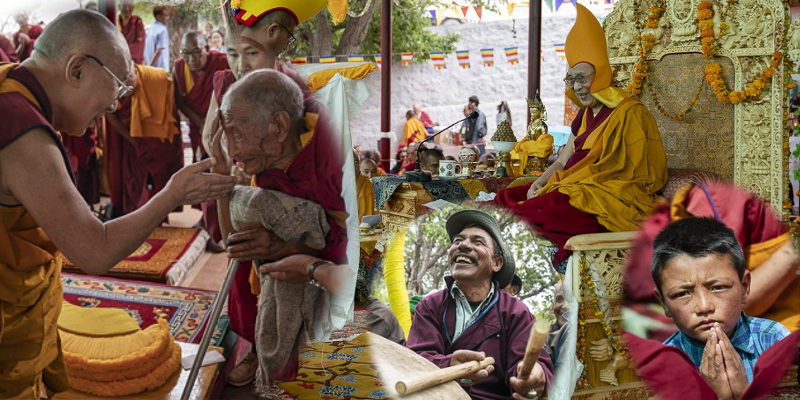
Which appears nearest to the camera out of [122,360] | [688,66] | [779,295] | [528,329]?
[528,329]

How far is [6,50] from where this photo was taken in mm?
1882

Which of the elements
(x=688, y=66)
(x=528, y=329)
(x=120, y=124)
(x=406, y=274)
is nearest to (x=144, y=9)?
(x=120, y=124)

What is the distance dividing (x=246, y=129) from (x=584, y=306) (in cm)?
149

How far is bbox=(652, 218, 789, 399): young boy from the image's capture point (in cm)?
182

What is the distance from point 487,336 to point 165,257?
63.7 inches

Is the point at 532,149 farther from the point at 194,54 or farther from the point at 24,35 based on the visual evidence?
the point at 24,35

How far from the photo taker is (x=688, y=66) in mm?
3775

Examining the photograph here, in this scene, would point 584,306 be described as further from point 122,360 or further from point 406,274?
point 122,360

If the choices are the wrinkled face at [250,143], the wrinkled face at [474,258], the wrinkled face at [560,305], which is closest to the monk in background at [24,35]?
the wrinkled face at [250,143]

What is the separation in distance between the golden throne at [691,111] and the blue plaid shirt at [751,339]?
732 mm

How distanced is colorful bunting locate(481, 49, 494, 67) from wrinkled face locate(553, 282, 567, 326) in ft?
37.9

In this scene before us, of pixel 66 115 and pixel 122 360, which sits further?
pixel 122 360

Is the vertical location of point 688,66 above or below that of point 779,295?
above

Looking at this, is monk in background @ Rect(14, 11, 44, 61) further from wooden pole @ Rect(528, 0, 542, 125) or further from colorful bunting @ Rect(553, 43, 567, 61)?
colorful bunting @ Rect(553, 43, 567, 61)
